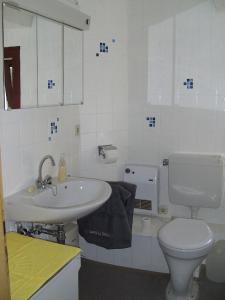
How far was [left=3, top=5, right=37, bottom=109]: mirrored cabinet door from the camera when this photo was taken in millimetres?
1801

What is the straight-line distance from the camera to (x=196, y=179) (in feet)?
8.60

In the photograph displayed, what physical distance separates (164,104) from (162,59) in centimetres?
37

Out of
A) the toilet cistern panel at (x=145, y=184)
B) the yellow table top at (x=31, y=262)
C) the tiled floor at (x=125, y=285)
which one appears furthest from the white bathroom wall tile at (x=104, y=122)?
the yellow table top at (x=31, y=262)

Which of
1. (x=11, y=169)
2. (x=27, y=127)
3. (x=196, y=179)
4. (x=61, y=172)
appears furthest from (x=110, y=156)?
(x=11, y=169)

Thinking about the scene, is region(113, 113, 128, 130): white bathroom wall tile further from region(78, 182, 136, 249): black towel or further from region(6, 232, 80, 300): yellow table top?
region(6, 232, 80, 300): yellow table top

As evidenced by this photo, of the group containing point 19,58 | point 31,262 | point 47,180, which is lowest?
point 31,262

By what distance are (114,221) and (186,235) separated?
0.49 metres

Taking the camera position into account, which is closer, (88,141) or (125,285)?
(125,285)

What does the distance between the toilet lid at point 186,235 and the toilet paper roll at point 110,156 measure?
679 millimetres

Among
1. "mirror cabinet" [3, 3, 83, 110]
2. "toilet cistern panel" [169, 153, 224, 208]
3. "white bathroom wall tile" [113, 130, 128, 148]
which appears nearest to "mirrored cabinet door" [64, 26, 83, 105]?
"mirror cabinet" [3, 3, 83, 110]

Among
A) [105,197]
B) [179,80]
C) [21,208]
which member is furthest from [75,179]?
[179,80]

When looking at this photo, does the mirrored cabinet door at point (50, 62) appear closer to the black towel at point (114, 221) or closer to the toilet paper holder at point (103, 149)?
the toilet paper holder at point (103, 149)

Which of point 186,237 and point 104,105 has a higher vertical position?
point 104,105

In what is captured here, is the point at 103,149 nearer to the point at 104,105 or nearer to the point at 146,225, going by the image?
the point at 104,105
